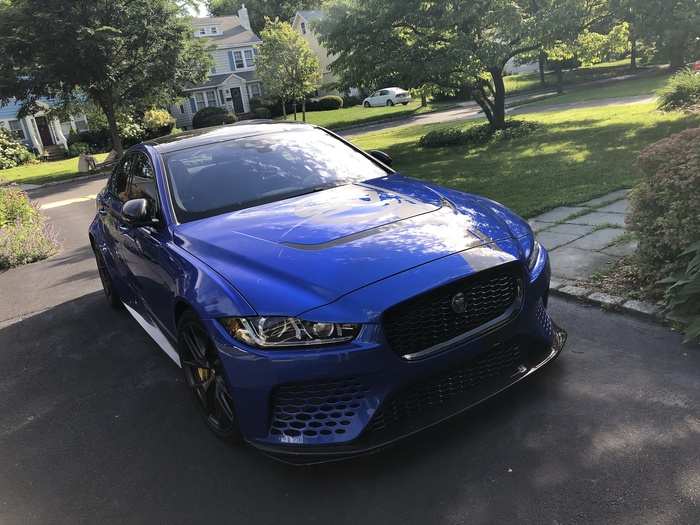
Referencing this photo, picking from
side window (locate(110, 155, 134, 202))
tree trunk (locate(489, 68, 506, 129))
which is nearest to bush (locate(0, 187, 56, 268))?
side window (locate(110, 155, 134, 202))

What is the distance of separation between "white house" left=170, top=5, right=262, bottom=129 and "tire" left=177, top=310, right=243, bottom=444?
47.7 meters

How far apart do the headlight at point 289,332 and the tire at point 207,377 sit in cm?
27

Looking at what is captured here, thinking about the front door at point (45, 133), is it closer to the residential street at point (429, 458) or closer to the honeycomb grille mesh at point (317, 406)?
the residential street at point (429, 458)

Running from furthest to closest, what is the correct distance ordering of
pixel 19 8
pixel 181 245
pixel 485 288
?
pixel 19 8
pixel 181 245
pixel 485 288

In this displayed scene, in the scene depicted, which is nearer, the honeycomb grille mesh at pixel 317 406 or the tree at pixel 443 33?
the honeycomb grille mesh at pixel 317 406

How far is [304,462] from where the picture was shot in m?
2.66

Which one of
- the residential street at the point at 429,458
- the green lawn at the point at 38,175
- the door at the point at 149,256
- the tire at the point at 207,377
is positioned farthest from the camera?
the green lawn at the point at 38,175

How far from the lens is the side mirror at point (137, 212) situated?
12.4ft

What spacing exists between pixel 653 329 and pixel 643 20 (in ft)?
37.4

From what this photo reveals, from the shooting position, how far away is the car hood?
107 inches

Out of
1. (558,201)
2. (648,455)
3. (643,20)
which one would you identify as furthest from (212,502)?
(643,20)

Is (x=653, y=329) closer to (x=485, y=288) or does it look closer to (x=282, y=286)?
(x=485, y=288)

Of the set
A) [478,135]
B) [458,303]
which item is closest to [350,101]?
[478,135]

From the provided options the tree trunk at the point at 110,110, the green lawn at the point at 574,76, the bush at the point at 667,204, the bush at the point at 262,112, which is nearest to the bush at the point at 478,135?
the bush at the point at 667,204
